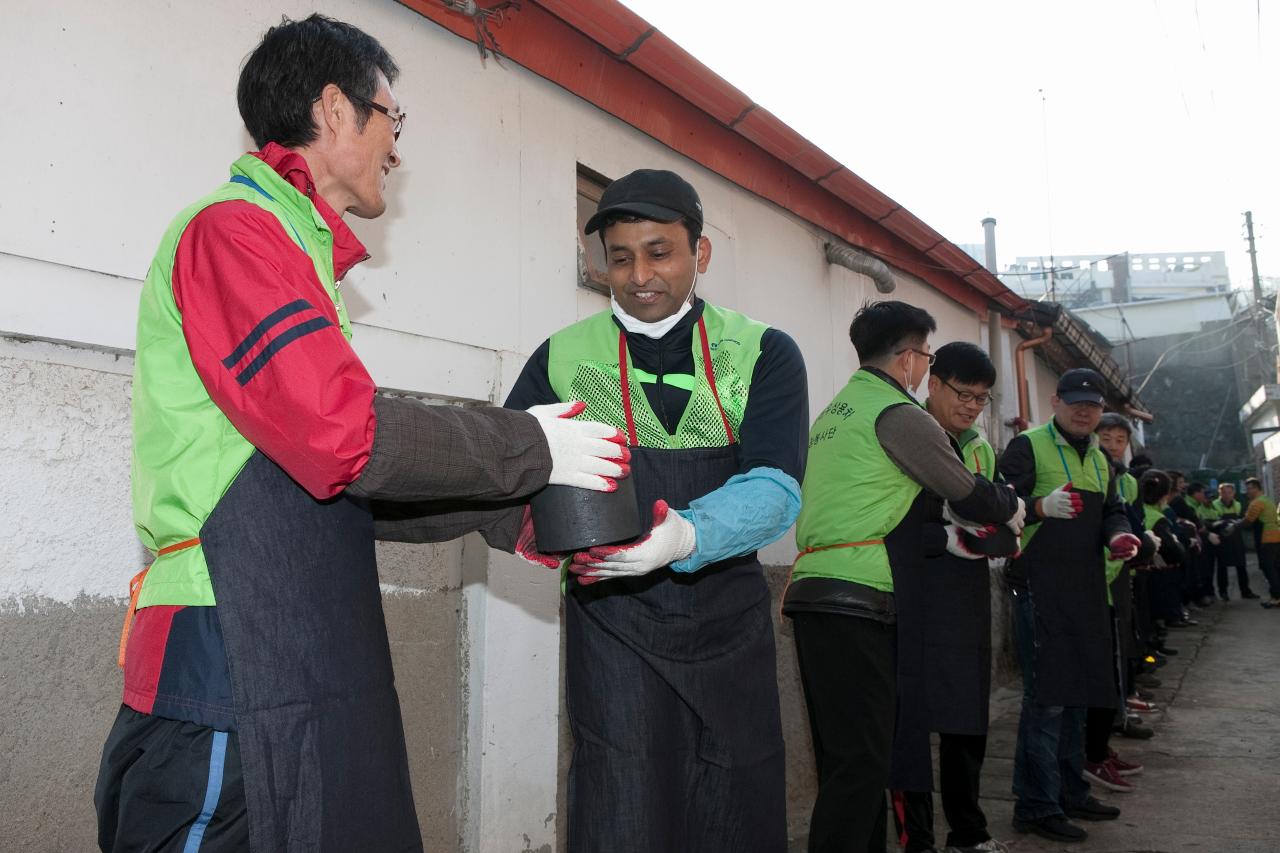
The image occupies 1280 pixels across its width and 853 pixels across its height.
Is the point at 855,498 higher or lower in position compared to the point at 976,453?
lower

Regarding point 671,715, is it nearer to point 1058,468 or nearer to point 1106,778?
point 1058,468

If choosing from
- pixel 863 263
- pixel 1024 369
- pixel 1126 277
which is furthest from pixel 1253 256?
pixel 863 263

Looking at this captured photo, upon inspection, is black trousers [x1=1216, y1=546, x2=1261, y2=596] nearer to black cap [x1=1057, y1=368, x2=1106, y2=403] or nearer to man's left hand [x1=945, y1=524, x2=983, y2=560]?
black cap [x1=1057, y1=368, x2=1106, y2=403]

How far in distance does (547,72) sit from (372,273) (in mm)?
1480

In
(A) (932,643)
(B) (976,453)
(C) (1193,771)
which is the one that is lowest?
(C) (1193,771)

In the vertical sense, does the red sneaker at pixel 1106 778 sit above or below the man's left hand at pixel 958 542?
below

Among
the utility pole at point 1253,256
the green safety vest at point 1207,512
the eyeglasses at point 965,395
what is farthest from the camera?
the utility pole at point 1253,256

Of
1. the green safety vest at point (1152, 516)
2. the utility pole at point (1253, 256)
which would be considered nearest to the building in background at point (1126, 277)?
the utility pole at point (1253, 256)

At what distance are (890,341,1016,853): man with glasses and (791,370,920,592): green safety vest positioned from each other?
148 mm

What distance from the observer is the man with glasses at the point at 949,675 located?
3750mm

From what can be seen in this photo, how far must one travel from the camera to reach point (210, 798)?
1403mm

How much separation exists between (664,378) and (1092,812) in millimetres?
4086

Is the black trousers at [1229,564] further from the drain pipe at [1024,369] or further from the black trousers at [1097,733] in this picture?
the black trousers at [1097,733]

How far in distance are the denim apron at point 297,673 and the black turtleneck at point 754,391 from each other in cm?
96
